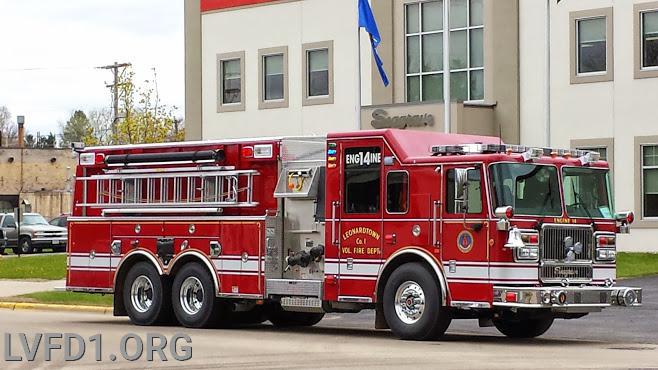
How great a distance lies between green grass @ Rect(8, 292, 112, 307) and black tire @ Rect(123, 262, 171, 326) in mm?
4578

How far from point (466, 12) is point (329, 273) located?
21.3 metres

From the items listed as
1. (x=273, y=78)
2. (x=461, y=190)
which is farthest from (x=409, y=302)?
(x=273, y=78)

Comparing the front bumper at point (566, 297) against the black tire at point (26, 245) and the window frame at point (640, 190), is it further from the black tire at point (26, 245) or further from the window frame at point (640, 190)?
the black tire at point (26, 245)

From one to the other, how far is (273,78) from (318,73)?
200cm

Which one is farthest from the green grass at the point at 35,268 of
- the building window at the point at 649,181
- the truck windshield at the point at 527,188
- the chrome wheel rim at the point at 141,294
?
the truck windshield at the point at 527,188

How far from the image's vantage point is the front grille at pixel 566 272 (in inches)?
696

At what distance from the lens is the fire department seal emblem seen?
17.7 metres

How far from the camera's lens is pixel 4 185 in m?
88.0

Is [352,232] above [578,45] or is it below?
below

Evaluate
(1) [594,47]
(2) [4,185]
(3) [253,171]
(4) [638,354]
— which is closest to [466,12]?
(1) [594,47]

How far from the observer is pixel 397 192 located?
18.6m

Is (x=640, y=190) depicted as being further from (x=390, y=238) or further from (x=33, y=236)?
(x=33, y=236)

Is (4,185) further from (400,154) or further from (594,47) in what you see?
(400,154)

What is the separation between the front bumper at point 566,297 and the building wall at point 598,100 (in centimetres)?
1831
